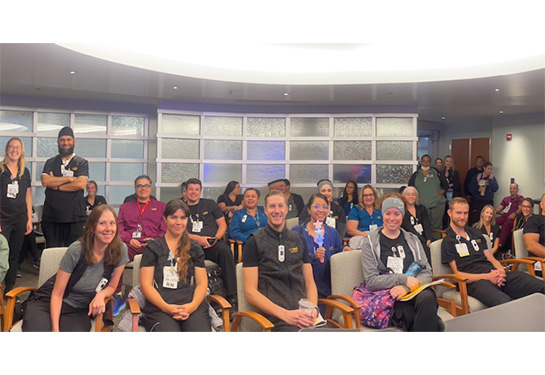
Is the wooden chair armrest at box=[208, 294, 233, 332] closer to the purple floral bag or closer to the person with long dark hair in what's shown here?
the person with long dark hair

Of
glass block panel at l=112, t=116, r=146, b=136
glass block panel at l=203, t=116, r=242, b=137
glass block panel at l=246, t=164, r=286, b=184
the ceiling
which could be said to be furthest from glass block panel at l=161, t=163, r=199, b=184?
glass block panel at l=112, t=116, r=146, b=136

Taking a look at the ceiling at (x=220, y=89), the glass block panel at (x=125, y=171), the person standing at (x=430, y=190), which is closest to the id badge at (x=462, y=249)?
the ceiling at (x=220, y=89)

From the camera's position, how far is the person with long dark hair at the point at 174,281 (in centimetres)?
303

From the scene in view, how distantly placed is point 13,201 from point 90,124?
412cm

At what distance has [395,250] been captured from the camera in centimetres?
343

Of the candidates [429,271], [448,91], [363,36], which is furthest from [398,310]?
[448,91]

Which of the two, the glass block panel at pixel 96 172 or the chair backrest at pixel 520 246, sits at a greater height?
the glass block panel at pixel 96 172

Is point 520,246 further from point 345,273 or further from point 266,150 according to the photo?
point 266,150

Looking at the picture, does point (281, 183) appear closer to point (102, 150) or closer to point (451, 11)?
point (102, 150)

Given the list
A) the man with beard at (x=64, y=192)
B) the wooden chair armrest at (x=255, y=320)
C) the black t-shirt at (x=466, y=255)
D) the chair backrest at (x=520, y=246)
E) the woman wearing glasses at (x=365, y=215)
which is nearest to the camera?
the wooden chair armrest at (x=255, y=320)

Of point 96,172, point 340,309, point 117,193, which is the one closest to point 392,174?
point 117,193

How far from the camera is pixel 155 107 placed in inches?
341

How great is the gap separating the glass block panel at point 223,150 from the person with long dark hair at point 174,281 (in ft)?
15.5

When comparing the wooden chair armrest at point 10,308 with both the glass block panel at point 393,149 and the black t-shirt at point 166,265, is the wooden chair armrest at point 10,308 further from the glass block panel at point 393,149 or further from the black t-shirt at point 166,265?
the glass block panel at point 393,149
